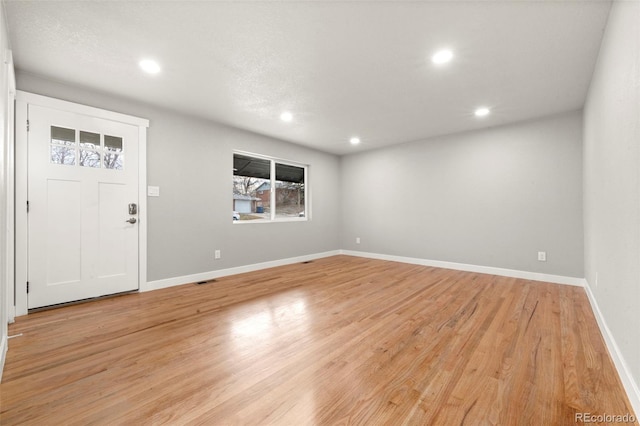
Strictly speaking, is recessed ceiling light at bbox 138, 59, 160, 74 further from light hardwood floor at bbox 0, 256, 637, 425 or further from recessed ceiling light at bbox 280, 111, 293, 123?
light hardwood floor at bbox 0, 256, 637, 425

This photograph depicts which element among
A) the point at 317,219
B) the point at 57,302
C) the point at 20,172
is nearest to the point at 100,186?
the point at 20,172

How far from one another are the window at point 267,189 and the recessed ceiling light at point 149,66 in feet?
6.22

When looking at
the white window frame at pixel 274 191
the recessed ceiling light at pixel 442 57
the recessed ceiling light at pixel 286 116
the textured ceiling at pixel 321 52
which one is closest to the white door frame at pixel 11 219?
the textured ceiling at pixel 321 52

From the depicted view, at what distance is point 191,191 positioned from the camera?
12.4ft

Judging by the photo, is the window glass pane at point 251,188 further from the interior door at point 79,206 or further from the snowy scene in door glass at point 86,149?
the snowy scene in door glass at point 86,149

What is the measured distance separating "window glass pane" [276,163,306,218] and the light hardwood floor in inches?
97.1

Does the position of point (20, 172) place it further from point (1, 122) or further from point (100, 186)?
point (1, 122)

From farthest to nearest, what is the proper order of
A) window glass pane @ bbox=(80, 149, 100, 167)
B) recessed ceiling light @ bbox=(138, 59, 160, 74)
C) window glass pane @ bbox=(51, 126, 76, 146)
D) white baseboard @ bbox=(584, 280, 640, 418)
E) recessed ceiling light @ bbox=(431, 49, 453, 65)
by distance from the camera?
1. window glass pane @ bbox=(80, 149, 100, 167)
2. window glass pane @ bbox=(51, 126, 76, 146)
3. recessed ceiling light @ bbox=(138, 59, 160, 74)
4. recessed ceiling light @ bbox=(431, 49, 453, 65)
5. white baseboard @ bbox=(584, 280, 640, 418)

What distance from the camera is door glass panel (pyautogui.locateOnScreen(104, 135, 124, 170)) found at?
3.09 meters

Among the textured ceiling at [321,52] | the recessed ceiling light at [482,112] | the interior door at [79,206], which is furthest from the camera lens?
the recessed ceiling light at [482,112]

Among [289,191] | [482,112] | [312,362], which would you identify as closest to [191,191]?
[289,191]

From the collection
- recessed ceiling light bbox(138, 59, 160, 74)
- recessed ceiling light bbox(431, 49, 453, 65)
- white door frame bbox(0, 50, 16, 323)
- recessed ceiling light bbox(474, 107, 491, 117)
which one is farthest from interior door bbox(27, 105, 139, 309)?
recessed ceiling light bbox(474, 107, 491, 117)

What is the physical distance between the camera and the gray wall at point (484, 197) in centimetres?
363

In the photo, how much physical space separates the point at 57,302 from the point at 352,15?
3872 mm
